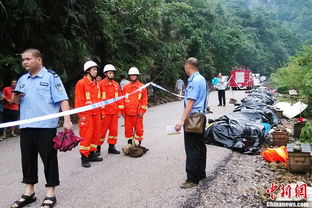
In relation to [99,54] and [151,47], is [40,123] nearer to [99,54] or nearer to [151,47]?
[99,54]

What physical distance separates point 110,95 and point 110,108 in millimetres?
329

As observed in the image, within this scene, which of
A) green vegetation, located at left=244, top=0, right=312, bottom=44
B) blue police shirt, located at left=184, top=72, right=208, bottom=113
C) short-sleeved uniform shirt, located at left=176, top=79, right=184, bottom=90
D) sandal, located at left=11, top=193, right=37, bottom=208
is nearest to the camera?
sandal, located at left=11, top=193, right=37, bottom=208

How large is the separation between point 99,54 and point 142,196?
1185 cm

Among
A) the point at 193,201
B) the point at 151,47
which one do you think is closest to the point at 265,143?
the point at 193,201

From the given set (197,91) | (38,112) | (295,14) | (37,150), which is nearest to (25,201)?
(37,150)

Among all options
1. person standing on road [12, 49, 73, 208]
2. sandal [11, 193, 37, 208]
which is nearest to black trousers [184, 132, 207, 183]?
person standing on road [12, 49, 73, 208]

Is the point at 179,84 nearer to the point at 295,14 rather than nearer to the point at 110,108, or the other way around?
the point at 110,108

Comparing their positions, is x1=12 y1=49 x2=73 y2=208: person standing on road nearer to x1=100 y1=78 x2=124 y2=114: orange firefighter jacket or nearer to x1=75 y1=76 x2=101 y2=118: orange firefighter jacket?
x1=75 y1=76 x2=101 y2=118: orange firefighter jacket

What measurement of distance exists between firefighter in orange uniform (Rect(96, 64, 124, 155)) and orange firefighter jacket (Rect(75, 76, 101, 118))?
0.42 metres

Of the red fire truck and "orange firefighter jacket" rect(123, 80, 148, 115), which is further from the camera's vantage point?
the red fire truck

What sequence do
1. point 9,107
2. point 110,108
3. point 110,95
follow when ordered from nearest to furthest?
point 110,108 < point 110,95 < point 9,107

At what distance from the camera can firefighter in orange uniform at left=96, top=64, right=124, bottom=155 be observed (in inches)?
275

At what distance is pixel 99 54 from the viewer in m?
15.8

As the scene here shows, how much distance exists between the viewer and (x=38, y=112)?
14.0ft
